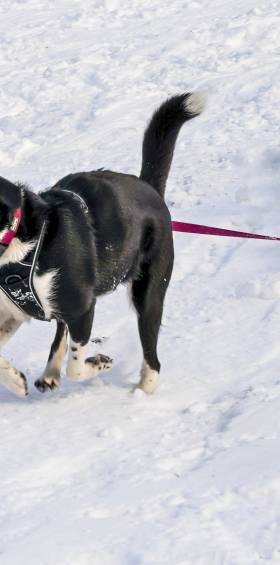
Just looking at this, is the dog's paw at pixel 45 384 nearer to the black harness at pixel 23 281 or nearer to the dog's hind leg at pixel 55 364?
the dog's hind leg at pixel 55 364

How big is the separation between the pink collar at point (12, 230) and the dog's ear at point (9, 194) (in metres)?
0.05

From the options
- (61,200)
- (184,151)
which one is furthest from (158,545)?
(184,151)

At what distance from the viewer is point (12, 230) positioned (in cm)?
372

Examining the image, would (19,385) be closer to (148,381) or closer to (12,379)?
(12,379)

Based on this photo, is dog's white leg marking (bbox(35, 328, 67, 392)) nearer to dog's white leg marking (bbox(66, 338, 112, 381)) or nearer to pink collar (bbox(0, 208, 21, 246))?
dog's white leg marking (bbox(66, 338, 112, 381))

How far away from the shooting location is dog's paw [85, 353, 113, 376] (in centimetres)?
446

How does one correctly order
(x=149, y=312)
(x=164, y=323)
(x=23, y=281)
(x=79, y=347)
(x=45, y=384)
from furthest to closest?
(x=164, y=323), (x=149, y=312), (x=45, y=384), (x=79, y=347), (x=23, y=281)

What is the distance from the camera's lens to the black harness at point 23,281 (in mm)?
3809

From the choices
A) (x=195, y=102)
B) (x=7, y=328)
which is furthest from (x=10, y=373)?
(x=195, y=102)

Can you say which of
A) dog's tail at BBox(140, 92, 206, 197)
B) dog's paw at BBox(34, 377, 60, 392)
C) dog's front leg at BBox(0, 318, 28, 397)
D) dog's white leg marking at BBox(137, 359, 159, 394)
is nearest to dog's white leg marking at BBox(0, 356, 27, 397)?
dog's front leg at BBox(0, 318, 28, 397)

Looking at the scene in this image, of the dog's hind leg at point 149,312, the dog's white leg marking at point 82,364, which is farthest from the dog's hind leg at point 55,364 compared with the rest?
the dog's hind leg at point 149,312

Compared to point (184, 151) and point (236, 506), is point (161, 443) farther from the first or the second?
point (184, 151)

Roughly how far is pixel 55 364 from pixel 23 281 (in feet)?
2.39

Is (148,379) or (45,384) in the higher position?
(45,384)
